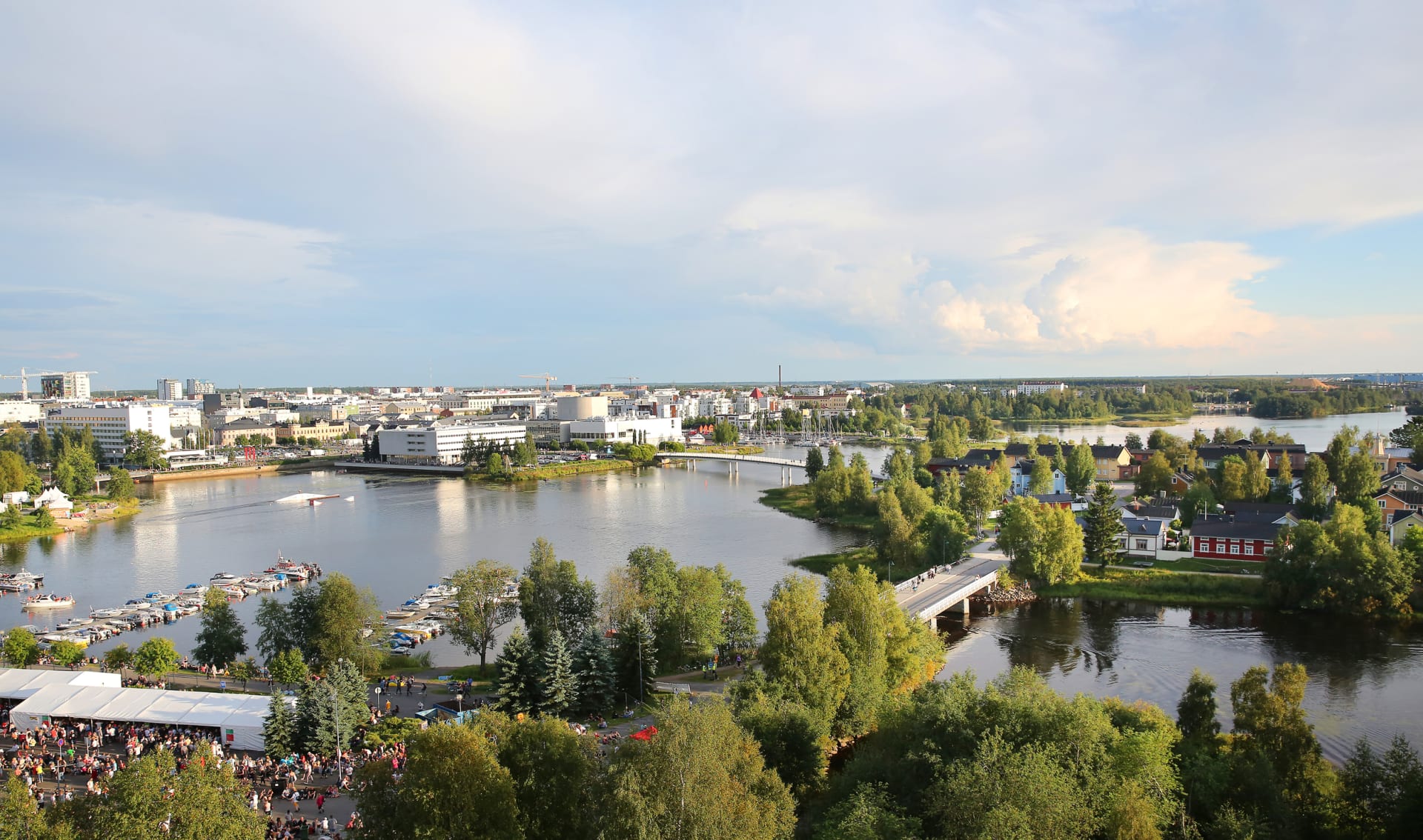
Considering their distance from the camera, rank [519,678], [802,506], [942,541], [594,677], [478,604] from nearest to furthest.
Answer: [519,678]
[594,677]
[478,604]
[942,541]
[802,506]

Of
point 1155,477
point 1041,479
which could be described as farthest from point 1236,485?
point 1041,479

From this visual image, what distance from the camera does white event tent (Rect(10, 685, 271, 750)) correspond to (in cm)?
791

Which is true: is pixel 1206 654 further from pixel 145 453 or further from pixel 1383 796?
pixel 145 453

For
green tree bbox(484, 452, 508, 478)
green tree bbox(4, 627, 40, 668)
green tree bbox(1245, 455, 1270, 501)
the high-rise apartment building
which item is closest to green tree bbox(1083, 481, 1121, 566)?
green tree bbox(1245, 455, 1270, 501)

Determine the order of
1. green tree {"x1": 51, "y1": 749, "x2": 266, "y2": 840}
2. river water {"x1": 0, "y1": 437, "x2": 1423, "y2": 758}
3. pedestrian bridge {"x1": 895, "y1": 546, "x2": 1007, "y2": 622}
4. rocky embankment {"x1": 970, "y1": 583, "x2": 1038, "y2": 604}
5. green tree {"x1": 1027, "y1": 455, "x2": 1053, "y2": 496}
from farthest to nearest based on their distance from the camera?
green tree {"x1": 1027, "y1": 455, "x2": 1053, "y2": 496} < rocky embankment {"x1": 970, "y1": 583, "x2": 1038, "y2": 604} < pedestrian bridge {"x1": 895, "y1": 546, "x2": 1007, "y2": 622} < river water {"x1": 0, "y1": 437, "x2": 1423, "y2": 758} < green tree {"x1": 51, "y1": 749, "x2": 266, "y2": 840}

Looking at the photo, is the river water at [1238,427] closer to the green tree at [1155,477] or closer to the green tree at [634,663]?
the green tree at [1155,477]

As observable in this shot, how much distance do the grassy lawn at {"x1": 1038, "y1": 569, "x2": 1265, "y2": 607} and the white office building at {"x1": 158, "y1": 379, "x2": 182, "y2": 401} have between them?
93.7 m

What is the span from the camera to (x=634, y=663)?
9078 mm

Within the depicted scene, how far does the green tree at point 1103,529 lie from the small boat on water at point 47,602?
57.3 feet

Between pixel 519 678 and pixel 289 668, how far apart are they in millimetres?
2686

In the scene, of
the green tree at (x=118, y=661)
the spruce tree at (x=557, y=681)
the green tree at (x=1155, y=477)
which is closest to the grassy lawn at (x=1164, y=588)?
the green tree at (x=1155, y=477)

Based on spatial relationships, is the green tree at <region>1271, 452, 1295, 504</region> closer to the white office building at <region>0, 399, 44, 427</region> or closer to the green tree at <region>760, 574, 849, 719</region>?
the green tree at <region>760, 574, 849, 719</region>

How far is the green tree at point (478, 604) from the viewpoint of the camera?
33.2 feet

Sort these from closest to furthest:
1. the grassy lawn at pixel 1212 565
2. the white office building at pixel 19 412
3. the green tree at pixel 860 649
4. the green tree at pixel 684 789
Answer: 1. the green tree at pixel 684 789
2. the green tree at pixel 860 649
3. the grassy lawn at pixel 1212 565
4. the white office building at pixel 19 412
